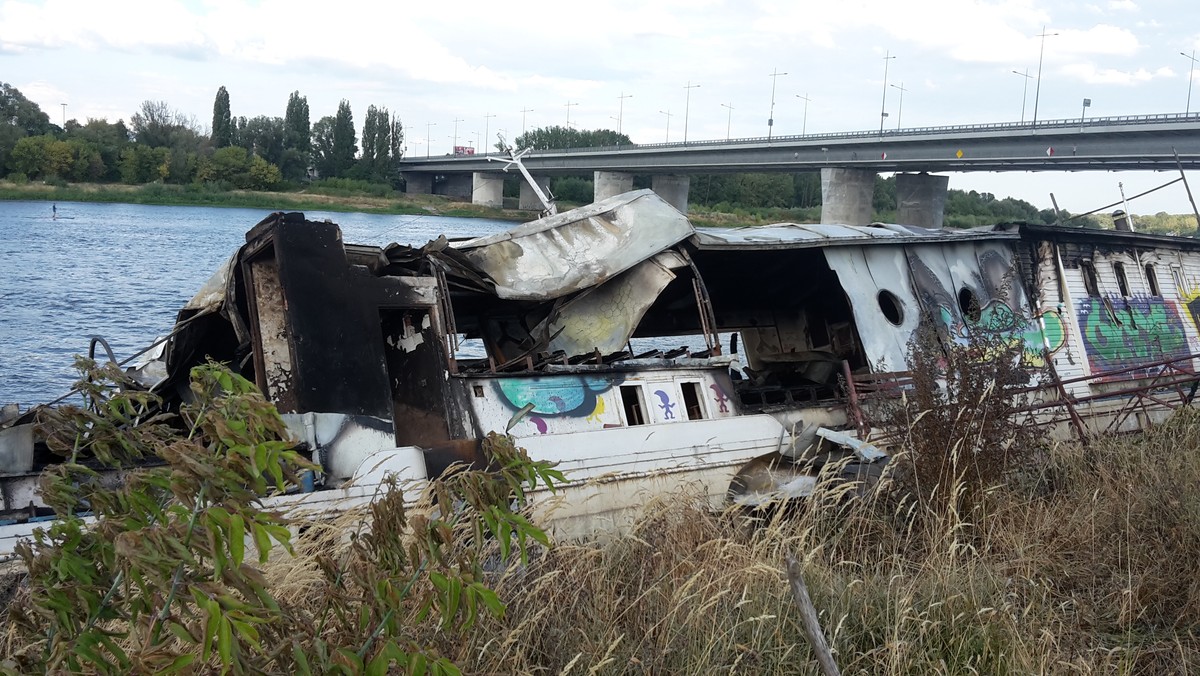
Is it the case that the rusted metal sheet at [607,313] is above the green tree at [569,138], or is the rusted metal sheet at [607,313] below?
below

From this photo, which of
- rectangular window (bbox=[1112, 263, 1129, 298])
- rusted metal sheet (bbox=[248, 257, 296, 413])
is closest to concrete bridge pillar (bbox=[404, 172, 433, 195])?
rectangular window (bbox=[1112, 263, 1129, 298])

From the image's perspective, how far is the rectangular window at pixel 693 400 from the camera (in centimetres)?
1103

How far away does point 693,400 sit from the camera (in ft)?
36.4

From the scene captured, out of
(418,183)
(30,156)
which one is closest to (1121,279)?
(30,156)

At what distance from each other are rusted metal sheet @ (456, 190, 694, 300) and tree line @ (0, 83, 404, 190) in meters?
55.4

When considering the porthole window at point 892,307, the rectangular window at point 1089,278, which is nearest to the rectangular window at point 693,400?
the porthole window at point 892,307

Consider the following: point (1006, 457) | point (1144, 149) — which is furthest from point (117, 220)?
point (1006, 457)

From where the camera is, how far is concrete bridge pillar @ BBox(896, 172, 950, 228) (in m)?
49.2

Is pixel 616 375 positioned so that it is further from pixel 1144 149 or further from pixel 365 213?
pixel 365 213

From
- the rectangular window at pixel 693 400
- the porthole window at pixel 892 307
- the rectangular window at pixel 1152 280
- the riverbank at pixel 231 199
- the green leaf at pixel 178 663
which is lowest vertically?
the rectangular window at pixel 693 400

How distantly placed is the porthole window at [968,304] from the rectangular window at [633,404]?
19.1ft

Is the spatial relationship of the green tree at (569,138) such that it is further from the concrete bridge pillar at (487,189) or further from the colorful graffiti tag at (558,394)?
the colorful graffiti tag at (558,394)

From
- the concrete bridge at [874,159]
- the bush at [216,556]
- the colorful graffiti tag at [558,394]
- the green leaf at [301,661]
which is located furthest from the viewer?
the concrete bridge at [874,159]

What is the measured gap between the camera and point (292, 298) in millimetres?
8617
